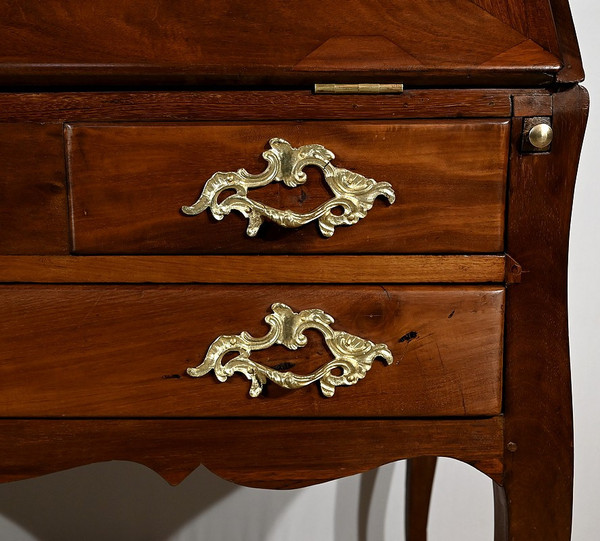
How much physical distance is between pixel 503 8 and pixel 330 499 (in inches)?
34.1

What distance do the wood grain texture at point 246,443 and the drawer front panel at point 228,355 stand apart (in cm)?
1

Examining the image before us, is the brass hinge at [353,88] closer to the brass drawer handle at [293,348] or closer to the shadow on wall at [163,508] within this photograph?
the brass drawer handle at [293,348]

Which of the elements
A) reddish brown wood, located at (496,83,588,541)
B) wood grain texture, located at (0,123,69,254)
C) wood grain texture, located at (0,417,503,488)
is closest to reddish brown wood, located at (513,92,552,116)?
reddish brown wood, located at (496,83,588,541)

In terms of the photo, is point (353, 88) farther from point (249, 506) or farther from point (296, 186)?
point (249, 506)

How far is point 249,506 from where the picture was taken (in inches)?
46.9

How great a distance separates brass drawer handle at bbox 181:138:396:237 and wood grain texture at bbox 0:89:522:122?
30mm

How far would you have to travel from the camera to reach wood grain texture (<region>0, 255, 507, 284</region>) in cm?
58

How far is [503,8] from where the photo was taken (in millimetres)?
573

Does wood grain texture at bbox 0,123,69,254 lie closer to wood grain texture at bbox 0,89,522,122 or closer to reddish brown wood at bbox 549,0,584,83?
wood grain texture at bbox 0,89,522,122

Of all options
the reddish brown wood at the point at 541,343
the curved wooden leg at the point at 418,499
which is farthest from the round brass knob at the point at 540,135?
the curved wooden leg at the point at 418,499

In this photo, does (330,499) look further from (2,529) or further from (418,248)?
(418,248)

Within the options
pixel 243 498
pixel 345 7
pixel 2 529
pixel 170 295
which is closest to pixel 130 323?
pixel 170 295

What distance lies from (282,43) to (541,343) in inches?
12.7

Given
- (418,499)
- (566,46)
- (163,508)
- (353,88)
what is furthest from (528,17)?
(163,508)
